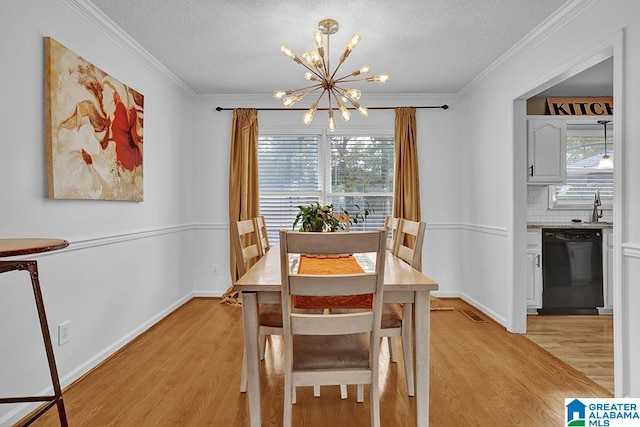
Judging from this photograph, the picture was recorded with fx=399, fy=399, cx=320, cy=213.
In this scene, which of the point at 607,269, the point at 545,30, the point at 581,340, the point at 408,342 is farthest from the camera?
the point at 607,269

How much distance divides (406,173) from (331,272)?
2.95 m

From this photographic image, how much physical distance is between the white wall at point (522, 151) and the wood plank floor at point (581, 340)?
1.07ft

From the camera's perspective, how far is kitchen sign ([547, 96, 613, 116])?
4.17m

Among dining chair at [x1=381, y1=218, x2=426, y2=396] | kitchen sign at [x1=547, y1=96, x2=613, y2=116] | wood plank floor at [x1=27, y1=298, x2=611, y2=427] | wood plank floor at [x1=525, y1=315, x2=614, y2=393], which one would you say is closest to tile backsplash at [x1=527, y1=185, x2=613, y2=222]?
kitchen sign at [x1=547, y1=96, x2=613, y2=116]

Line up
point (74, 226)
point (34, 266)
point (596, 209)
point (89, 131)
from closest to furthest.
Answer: point (34, 266) → point (74, 226) → point (89, 131) → point (596, 209)

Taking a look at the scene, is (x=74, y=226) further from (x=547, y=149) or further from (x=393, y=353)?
(x=547, y=149)

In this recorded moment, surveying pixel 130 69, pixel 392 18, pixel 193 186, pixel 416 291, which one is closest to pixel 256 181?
pixel 193 186

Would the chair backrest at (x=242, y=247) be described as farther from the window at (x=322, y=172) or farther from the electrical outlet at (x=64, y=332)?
the window at (x=322, y=172)

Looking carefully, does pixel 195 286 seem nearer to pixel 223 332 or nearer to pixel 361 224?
pixel 223 332

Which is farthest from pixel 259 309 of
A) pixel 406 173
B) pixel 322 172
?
pixel 406 173

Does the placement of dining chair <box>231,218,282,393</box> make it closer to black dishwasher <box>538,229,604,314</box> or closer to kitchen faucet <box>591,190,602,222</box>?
black dishwasher <box>538,229,604,314</box>

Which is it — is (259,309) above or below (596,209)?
below

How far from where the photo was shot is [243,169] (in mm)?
4738

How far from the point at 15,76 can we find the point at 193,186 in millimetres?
2838
